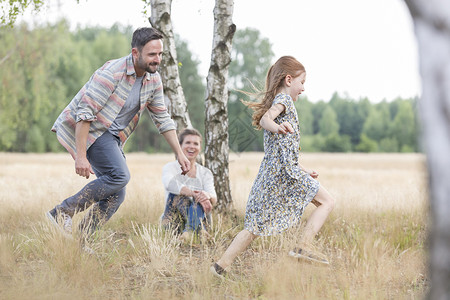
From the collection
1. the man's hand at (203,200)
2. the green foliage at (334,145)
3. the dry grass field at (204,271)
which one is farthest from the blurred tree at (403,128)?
the man's hand at (203,200)

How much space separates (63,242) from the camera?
4.04 metres

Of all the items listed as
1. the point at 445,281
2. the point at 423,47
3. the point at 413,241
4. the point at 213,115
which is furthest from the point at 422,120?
the point at 213,115

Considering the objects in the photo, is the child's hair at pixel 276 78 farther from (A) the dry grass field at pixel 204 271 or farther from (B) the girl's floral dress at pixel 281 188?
(A) the dry grass field at pixel 204 271

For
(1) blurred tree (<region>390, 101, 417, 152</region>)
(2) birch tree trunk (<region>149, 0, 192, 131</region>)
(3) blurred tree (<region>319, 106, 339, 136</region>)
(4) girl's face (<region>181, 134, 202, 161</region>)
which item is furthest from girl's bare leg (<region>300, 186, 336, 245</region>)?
(3) blurred tree (<region>319, 106, 339, 136</region>)

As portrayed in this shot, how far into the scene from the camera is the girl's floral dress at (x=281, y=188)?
3.97 m

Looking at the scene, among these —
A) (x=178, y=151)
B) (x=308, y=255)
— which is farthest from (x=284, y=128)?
(x=178, y=151)

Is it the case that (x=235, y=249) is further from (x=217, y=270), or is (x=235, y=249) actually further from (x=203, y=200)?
(x=203, y=200)

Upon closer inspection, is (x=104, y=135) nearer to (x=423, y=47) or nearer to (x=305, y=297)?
(x=305, y=297)

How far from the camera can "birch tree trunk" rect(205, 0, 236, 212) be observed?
5992mm

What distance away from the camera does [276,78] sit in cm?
421

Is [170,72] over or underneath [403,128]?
over

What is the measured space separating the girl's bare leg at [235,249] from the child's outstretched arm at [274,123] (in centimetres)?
86

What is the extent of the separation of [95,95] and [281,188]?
180 cm

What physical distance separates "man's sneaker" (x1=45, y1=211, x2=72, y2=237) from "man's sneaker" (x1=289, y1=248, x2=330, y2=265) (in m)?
1.91
